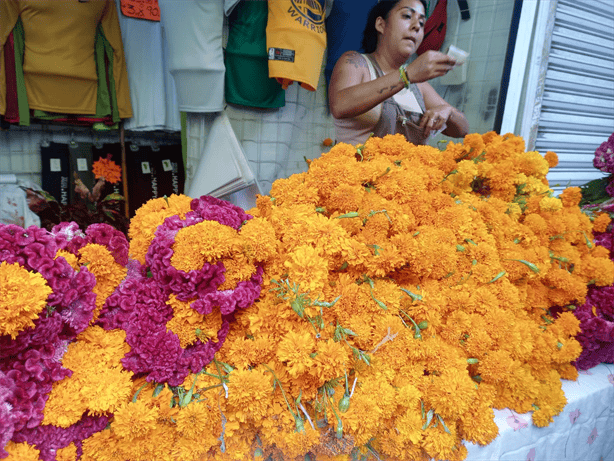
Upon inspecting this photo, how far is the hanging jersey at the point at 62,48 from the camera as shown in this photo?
199cm

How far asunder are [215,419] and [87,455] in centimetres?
24

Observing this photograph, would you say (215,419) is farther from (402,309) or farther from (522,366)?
(522,366)

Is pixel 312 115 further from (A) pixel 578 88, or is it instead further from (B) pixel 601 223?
(A) pixel 578 88

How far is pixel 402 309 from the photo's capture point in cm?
92

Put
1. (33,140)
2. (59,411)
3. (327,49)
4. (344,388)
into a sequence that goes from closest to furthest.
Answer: (59,411), (344,388), (327,49), (33,140)

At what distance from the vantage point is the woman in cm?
188

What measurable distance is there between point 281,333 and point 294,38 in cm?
161

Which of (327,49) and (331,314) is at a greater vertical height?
(327,49)

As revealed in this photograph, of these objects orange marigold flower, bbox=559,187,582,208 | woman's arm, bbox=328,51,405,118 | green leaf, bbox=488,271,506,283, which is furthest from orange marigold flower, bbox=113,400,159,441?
woman's arm, bbox=328,51,405,118

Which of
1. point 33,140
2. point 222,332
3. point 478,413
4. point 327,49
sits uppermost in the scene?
point 327,49

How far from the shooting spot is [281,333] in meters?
0.81

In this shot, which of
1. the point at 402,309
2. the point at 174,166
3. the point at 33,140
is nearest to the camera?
the point at 402,309

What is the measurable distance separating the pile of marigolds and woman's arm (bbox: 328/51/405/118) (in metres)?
0.84

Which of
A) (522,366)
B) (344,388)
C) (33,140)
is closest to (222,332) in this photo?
(344,388)
